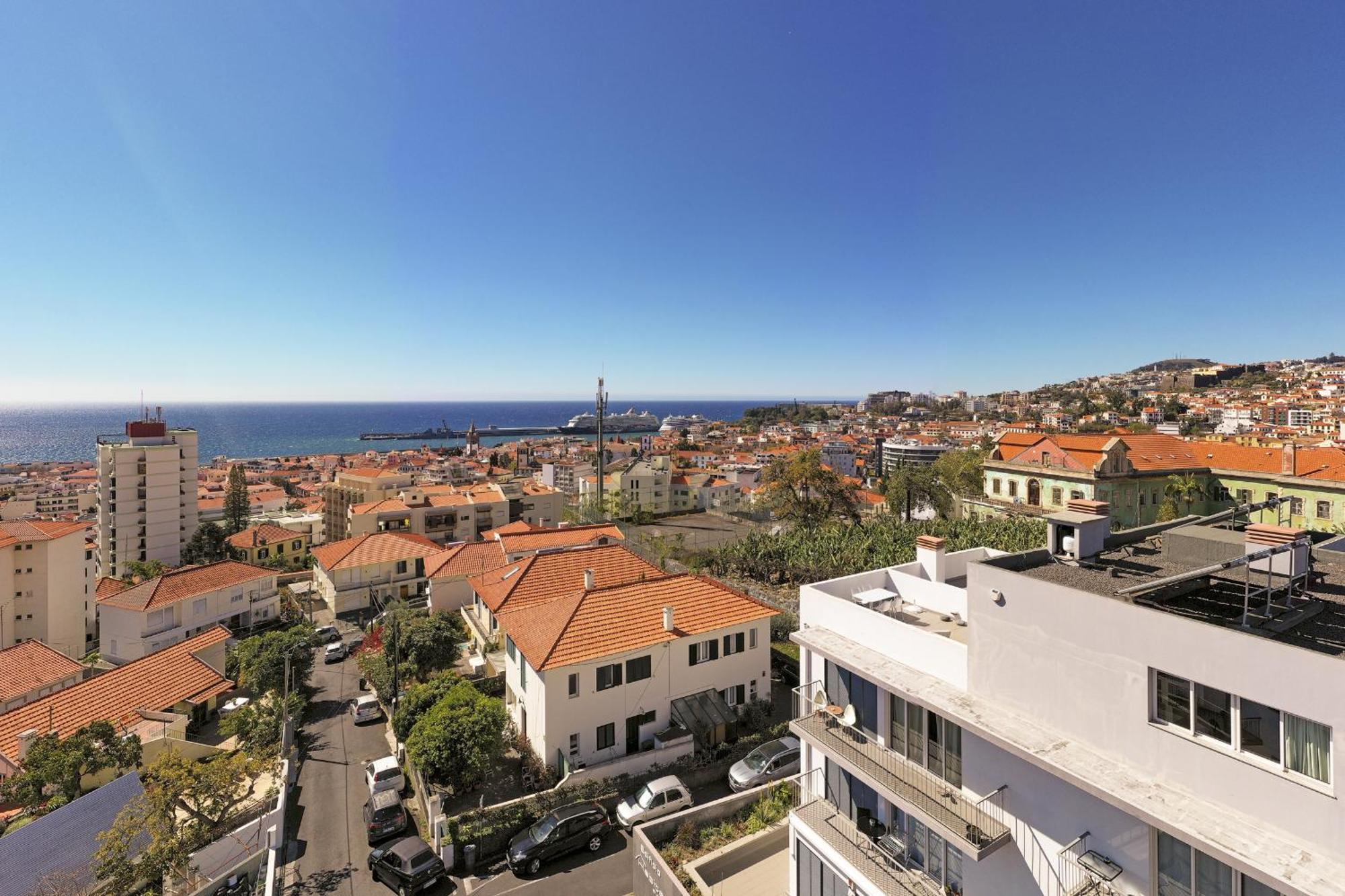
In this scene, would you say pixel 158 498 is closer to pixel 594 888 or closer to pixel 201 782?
pixel 201 782

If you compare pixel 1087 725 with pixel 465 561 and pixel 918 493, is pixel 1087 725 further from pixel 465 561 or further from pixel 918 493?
pixel 918 493

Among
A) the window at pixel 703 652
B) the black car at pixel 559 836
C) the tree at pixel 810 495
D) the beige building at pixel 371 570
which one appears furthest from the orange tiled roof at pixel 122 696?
the tree at pixel 810 495

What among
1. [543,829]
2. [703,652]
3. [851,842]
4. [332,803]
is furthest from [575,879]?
[332,803]

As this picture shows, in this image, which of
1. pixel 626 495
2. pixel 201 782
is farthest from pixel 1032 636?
pixel 626 495

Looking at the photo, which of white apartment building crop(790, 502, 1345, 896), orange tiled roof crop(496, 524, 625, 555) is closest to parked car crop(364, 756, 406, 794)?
white apartment building crop(790, 502, 1345, 896)

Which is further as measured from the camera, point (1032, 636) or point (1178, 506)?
point (1178, 506)

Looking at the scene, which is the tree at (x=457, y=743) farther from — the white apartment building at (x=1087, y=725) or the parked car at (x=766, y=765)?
the white apartment building at (x=1087, y=725)

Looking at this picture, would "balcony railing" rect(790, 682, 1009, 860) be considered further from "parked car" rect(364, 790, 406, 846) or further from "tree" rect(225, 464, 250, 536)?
"tree" rect(225, 464, 250, 536)
